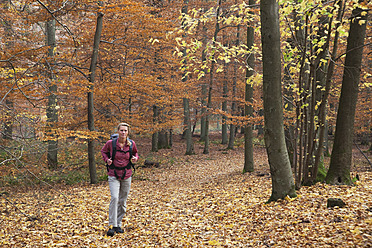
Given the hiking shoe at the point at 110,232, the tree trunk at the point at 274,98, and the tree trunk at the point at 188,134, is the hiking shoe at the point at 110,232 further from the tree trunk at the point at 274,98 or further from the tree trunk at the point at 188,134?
the tree trunk at the point at 188,134

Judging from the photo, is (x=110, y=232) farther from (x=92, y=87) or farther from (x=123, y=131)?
(x=92, y=87)

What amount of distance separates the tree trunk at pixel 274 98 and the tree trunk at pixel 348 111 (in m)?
1.47

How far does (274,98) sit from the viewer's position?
16.1 feet

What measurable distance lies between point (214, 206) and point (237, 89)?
1654cm

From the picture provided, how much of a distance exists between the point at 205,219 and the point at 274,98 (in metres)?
2.82

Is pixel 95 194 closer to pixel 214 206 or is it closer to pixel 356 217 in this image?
pixel 214 206

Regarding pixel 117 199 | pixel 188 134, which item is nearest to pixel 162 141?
pixel 188 134

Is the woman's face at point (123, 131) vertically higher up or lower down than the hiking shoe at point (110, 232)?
higher up

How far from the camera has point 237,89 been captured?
21.6 meters

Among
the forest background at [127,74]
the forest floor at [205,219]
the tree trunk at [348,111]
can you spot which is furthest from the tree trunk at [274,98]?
the tree trunk at [348,111]

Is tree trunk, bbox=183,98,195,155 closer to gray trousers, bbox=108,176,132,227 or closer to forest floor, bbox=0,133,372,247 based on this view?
forest floor, bbox=0,133,372,247

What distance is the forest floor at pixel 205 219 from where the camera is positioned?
375cm

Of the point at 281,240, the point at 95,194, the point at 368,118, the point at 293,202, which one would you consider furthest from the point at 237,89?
the point at 281,240

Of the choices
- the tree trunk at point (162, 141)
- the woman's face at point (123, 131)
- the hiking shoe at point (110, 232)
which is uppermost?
the woman's face at point (123, 131)
